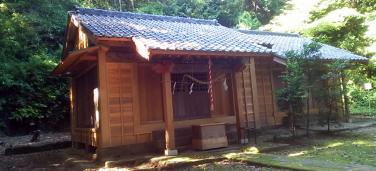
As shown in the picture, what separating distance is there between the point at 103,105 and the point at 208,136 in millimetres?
3088

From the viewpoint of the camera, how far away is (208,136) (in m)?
9.98

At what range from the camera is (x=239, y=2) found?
29688 millimetres

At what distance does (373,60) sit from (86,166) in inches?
763

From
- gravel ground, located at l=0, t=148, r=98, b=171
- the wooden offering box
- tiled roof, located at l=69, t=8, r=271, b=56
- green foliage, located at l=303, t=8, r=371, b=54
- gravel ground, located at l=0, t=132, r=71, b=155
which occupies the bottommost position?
gravel ground, located at l=0, t=148, r=98, b=171

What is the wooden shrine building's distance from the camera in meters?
9.26

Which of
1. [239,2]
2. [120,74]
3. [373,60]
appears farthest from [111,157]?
[239,2]

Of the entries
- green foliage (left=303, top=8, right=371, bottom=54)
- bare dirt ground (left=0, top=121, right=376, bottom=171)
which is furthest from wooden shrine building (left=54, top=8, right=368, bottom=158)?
green foliage (left=303, top=8, right=371, bottom=54)

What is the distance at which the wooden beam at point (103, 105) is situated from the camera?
9320 mm

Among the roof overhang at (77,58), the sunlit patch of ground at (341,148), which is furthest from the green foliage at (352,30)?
the roof overhang at (77,58)

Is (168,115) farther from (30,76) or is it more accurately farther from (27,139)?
(30,76)

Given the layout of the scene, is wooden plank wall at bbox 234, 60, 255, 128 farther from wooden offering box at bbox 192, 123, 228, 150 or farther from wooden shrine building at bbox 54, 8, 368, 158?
wooden offering box at bbox 192, 123, 228, 150

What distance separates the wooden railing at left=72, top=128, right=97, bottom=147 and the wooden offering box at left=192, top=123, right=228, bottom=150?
299cm

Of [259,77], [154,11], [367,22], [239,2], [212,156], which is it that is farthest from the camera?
[239,2]

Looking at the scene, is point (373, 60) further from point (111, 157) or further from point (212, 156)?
point (111, 157)
